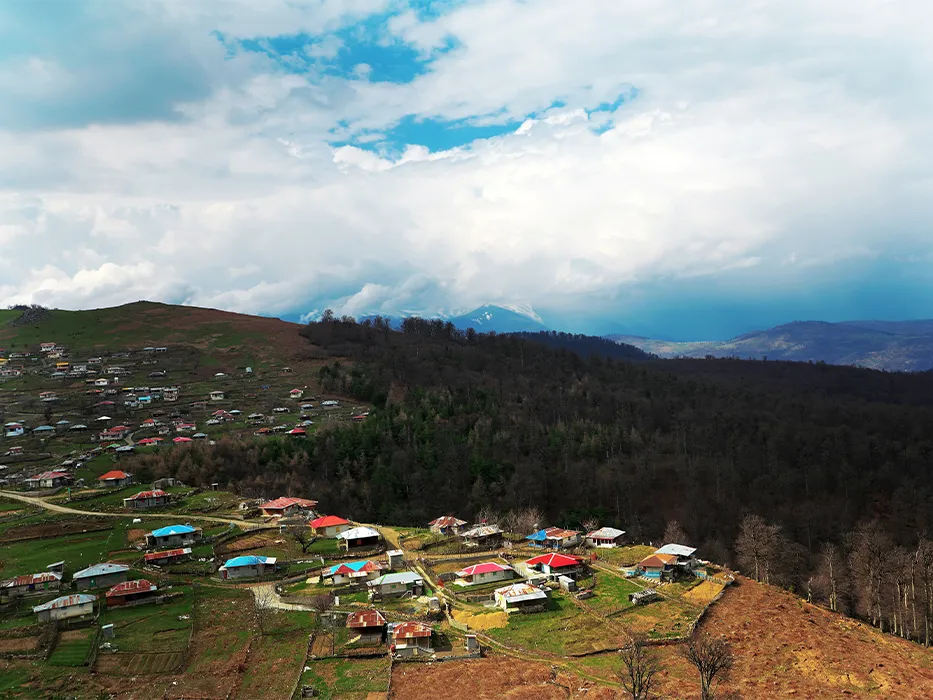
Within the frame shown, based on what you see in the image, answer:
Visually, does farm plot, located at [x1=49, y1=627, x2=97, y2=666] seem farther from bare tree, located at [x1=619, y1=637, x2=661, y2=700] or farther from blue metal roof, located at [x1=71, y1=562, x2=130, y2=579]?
bare tree, located at [x1=619, y1=637, x2=661, y2=700]

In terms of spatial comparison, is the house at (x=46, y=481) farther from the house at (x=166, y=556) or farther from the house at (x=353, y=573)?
the house at (x=353, y=573)

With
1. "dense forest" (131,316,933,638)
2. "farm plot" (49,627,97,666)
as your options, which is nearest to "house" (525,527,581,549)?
"dense forest" (131,316,933,638)

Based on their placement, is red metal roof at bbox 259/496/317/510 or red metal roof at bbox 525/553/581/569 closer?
red metal roof at bbox 525/553/581/569

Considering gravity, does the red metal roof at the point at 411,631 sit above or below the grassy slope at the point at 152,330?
below

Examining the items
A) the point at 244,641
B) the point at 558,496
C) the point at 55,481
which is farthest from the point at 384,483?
the point at 244,641

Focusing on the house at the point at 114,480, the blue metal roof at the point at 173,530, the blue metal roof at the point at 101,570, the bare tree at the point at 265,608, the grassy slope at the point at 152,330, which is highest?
the grassy slope at the point at 152,330

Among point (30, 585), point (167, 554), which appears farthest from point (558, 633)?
point (30, 585)

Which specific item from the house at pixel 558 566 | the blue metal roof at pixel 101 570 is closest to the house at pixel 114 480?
the blue metal roof at pixel 101 570

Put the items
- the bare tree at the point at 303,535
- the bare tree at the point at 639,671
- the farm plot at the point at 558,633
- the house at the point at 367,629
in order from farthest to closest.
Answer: the bare tree at the point at 303,535
the house at the point at 367,629
the farm plot at the point at 558,633
the bare tree at the point at 639,671
